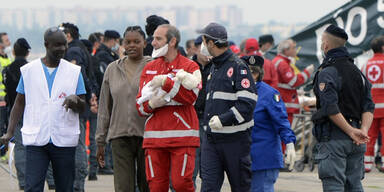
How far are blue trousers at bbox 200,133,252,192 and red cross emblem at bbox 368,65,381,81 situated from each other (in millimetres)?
6309

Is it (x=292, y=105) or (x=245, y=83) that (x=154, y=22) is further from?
(x=292, y=105)

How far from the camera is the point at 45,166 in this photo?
25.8ft

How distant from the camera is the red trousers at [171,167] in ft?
25.7

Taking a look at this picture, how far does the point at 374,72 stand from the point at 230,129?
653cm

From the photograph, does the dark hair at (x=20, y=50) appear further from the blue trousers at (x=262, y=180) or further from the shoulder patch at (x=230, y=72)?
the shoulder patch at (x=230, y=72)

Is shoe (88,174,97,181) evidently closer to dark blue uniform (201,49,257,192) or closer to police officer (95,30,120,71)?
police officer (95,30,120,71)

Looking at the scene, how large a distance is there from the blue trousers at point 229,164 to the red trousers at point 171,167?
224mm

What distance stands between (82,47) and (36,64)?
370 cm

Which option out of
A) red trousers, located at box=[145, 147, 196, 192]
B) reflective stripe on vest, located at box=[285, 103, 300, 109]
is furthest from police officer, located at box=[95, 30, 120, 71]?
red trousers, located at box=[145, 147, 196, 192]

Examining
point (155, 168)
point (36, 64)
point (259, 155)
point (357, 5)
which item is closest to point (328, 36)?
point (259, 155)

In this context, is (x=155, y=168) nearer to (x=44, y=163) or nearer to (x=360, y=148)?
(x=44, y=163)

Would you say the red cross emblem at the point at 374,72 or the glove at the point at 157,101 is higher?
the glove at the point at 157,101

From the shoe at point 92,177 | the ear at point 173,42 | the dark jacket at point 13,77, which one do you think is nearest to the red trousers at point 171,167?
the ear at point 173,42

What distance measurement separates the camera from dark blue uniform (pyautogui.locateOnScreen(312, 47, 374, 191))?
7.75m
